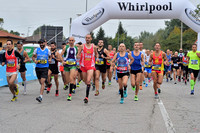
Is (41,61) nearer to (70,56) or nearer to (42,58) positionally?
(42,58)

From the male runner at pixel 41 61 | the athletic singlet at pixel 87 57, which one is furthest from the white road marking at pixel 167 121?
the male runner at pixel 41 61

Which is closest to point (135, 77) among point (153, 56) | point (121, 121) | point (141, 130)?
point (153, 56)

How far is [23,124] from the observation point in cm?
600

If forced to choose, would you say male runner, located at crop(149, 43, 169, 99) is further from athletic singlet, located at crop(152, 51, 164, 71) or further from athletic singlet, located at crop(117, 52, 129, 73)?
athletic singlet, located at crop(117, 52, 129, 73)

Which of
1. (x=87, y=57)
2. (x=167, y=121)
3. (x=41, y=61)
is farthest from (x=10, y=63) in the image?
(x=167, y=121)

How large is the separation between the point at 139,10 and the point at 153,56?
28.6 ft

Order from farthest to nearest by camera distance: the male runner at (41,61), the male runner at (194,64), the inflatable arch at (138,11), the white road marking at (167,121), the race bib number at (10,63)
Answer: the inflatable arch at (138,11) → the male runner at (194,64) → the male runner at (41,61) → the race bib number at (10,63) → the white road marking at (167,121)

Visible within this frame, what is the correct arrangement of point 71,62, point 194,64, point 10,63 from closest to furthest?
1. point 10,63
2. point 71,62
3. point 194,64

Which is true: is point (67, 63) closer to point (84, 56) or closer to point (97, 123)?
point (84, 56)

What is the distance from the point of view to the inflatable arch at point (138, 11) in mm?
18625

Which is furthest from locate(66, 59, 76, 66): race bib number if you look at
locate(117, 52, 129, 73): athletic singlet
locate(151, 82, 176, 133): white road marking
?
locate(151, 82, 176, 133): white road marking

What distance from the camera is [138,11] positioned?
61.4ft

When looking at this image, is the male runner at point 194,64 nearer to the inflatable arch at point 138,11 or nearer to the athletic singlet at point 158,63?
the athletic singlet at point 158,63

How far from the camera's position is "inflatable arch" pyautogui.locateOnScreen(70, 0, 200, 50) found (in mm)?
18625
